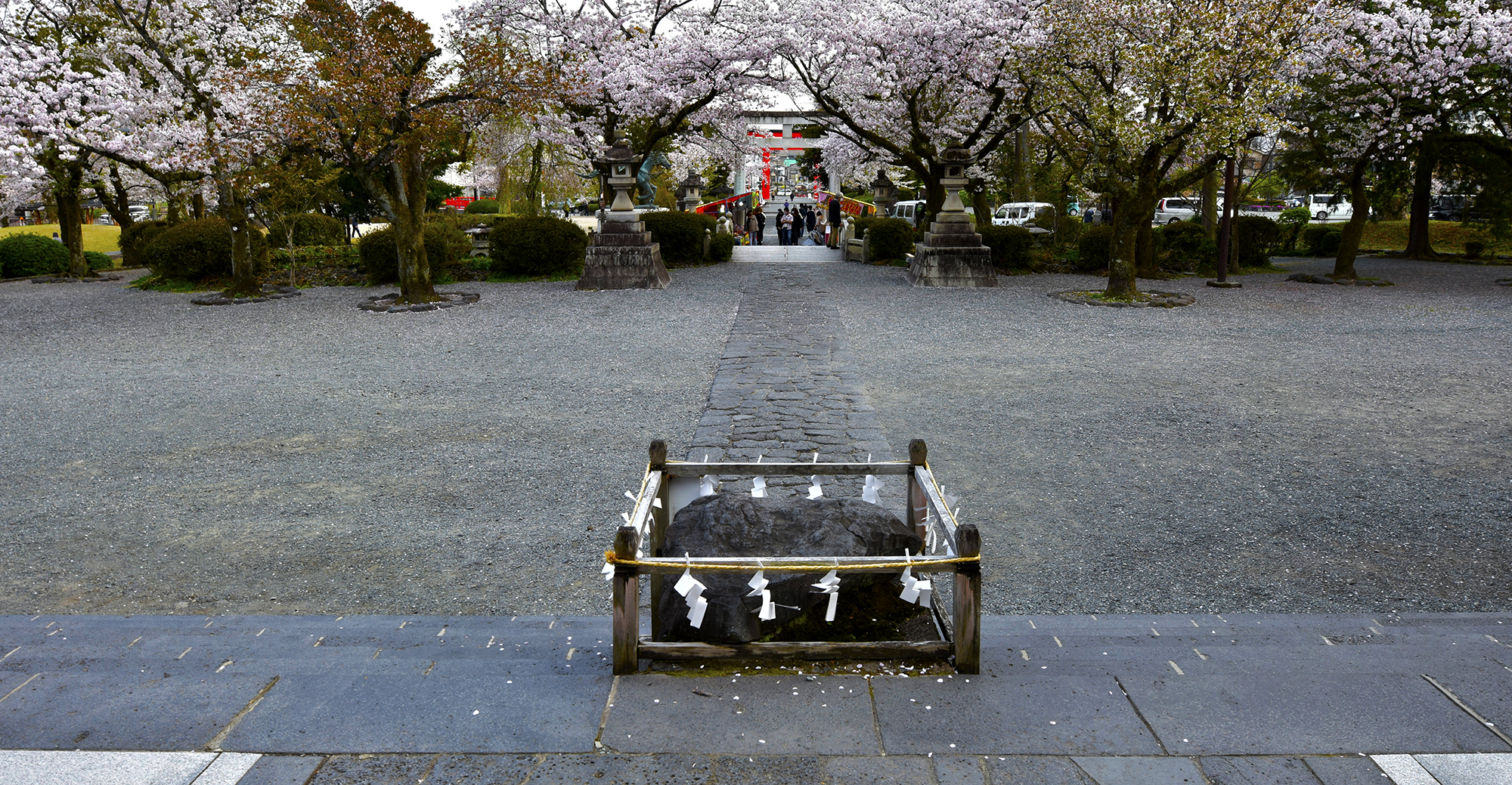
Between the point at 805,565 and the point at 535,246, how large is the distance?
16445 millimetres

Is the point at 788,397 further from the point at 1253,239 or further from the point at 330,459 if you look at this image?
the point at 1253,239

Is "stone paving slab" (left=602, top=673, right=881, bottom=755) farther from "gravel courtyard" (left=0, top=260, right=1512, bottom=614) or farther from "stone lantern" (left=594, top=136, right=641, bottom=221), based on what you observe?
"stone lantern" (left=594, top=136, right=641, bottom=221)

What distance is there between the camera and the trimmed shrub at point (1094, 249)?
1934 centimetres

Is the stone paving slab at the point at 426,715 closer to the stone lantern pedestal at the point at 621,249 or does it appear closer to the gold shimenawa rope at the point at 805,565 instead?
the gold shimenawa rope at the point at 805,565

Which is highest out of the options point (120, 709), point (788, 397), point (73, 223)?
point (73, 223)

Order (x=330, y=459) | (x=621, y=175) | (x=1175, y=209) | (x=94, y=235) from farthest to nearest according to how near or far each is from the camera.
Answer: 1. (x=1175, y=209)
2. (x=94, y=235)
3. (x=621, y=175)
4. (x=330, y=459)

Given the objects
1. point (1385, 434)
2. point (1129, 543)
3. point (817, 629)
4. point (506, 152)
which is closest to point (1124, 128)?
A: point (1385, 434)

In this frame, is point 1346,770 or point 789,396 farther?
point 789,396

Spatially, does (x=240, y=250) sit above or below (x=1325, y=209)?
below

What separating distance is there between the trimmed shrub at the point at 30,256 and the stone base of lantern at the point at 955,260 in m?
18.9

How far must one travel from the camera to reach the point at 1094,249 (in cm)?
1948

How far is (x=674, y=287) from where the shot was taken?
17.5 meters

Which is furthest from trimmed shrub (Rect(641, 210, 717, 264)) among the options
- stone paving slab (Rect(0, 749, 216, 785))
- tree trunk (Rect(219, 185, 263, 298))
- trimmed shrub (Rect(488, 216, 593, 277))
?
stone paving slab (Rect(0, 749, 216, 785))

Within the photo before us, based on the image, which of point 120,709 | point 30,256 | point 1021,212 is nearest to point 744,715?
point 120,709
